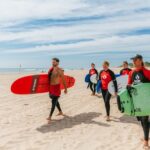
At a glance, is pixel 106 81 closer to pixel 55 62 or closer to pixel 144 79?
pixel 55 62

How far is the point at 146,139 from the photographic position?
688 centimetres

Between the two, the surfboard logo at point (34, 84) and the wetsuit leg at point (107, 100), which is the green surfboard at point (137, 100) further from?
the surfboard logo at point (34, 84)

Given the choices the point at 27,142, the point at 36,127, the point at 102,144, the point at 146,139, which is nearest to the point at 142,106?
the point at 146,139

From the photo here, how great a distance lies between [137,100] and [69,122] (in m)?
3.26

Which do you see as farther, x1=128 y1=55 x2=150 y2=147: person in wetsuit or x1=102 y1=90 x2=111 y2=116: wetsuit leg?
x1=102 y1=90 x2=111 y2=116: wetsuit leg

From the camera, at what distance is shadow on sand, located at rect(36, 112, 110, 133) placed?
9.09m

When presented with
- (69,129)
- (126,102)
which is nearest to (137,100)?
(126,102)

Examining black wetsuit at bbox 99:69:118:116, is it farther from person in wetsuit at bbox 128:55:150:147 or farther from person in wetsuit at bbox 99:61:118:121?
person in wetsuit at bbox 128:55:150:147

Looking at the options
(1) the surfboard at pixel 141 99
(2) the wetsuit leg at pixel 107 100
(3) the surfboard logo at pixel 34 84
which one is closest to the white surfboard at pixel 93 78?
(3) the surfboard logo at pixel 34 84

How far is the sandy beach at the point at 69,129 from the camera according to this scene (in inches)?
293

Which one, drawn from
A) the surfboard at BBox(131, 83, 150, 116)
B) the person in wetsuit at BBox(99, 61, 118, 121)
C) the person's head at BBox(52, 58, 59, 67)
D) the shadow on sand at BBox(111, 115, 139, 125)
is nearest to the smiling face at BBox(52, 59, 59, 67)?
the person's head at BBox(52, 58, 59, 67)

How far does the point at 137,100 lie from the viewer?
7027 mm

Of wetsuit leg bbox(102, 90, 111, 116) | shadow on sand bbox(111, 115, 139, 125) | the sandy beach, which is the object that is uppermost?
wetsuit leg bbox(102, 90, 111, 116)

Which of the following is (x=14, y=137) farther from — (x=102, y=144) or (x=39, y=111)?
(x=39, y=111)
